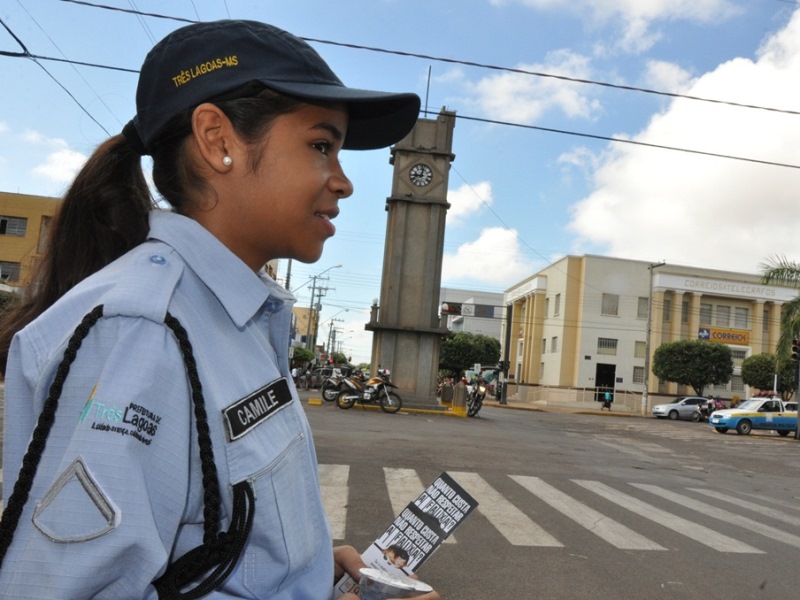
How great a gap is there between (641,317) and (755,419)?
27.8 meters

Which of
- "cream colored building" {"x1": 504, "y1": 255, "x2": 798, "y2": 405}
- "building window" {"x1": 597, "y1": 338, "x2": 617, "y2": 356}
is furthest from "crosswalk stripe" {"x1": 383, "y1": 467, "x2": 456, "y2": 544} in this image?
"building window" {"x1": 597, "y1": 338, "x2": 617, "y2": 356}

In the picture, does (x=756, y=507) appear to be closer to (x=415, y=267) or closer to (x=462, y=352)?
(x=415, y=267)

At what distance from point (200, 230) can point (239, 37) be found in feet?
1.10

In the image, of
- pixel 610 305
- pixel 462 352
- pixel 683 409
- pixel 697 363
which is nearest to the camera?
pixel 683 409

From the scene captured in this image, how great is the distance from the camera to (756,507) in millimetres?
9289

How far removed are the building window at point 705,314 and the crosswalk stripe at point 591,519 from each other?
4956 cm

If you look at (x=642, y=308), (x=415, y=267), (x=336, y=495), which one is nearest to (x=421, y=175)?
(x=415, y=267)

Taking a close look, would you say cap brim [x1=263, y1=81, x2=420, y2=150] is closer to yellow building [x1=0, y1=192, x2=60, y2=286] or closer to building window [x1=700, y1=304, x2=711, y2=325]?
yellow building [x1=0, y1=192, x2=60, y2=286]

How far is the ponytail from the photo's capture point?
4.32 feet

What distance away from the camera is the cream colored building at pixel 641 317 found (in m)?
53.7

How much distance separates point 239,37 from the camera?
1.21 m

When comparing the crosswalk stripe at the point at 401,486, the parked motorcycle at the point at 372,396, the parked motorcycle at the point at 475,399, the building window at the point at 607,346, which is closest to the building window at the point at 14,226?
the parked motorcycle at the point at 372,396

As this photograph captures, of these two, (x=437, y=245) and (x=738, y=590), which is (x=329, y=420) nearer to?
(x=437, y=245)

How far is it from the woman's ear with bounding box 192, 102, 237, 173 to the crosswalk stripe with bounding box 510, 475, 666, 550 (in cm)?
585
